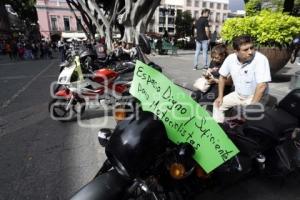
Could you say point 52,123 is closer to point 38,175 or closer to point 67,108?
point 67,108

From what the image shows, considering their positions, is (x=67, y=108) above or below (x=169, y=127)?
below

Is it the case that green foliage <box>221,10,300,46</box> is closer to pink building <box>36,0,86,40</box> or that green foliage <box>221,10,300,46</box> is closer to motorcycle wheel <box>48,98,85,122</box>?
motorcycle wheel <box>48,98,85,122</box>

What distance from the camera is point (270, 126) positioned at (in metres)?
2.00

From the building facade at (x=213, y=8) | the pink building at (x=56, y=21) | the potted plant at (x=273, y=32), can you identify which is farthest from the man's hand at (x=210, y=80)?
the building facade at (x=213, y=8)

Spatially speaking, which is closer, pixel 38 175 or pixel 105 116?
pixel 38 175

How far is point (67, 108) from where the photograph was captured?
4676mm

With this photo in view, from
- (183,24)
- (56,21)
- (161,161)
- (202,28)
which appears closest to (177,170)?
(161,161)

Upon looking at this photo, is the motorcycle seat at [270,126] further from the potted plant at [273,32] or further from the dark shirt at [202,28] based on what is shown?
the dark shirt at [202,28]

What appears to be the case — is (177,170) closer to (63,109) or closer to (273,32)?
(63,109)

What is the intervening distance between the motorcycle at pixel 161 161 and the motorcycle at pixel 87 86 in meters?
2.64

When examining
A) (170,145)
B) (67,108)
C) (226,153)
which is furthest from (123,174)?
(67,108)

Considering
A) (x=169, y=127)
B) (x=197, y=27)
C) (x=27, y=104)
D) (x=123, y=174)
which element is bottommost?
(x=27, y=104)

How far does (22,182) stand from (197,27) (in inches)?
304

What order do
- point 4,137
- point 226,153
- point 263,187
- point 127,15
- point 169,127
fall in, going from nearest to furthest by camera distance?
point 226,153, point 169,127, point 263,187, point 4,137, point 127,15
